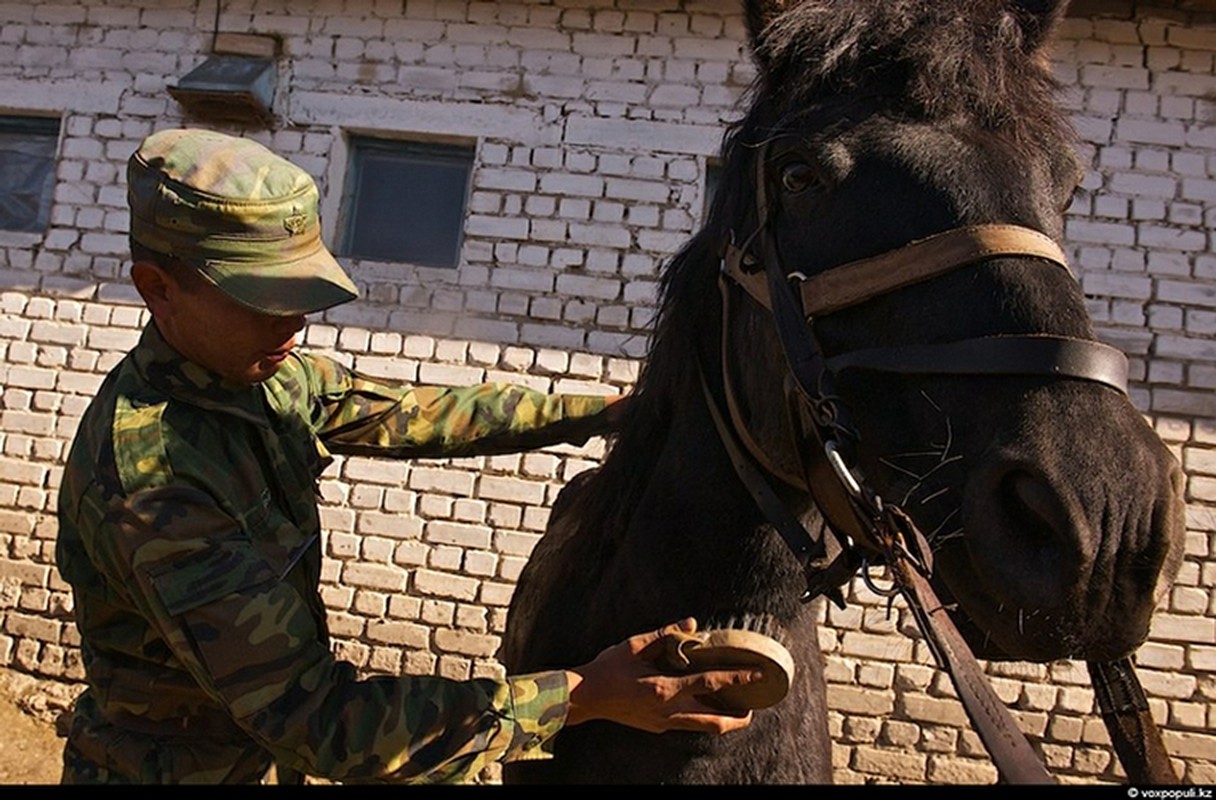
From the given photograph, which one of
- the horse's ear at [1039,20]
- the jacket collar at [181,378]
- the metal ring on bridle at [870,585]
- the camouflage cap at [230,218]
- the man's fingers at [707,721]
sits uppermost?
the horse's ear at [1039,20]

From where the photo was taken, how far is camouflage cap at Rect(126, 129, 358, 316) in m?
1.87

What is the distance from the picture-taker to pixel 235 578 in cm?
171

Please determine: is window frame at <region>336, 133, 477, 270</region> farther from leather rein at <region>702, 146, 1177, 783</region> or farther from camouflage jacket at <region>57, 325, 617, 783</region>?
leather rein at <region>702, 146, 1177, 783</region>

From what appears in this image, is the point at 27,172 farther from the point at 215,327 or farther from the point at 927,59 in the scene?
the point at 927,59

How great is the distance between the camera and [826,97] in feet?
6.28

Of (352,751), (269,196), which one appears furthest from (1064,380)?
(269,196)

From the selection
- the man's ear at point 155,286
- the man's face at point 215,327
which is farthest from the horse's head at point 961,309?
the man's ear at point 155,286

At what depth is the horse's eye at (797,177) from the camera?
1.87 m

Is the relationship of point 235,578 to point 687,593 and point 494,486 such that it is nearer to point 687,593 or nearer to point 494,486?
point 687,593

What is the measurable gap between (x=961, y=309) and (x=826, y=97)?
606 mm

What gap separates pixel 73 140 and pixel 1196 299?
23.8 feet

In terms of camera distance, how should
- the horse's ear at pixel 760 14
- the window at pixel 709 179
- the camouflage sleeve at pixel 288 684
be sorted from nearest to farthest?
the camouflage sleeve at pixel 288 684
the horse's ear at pixel 760 14
the window at pixel 709 179

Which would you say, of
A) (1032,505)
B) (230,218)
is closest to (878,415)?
(1032,505)

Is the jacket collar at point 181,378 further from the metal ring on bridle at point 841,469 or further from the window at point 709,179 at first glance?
the window at point 709,179
